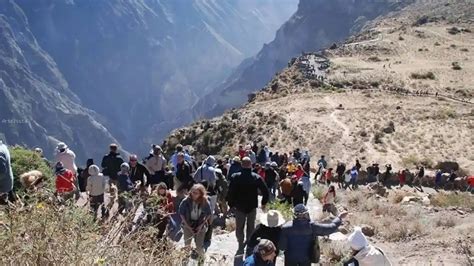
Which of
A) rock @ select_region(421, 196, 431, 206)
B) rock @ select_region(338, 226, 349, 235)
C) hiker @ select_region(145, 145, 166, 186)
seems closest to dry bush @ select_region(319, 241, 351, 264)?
rock @ select_region(338, 226, 349, 235)

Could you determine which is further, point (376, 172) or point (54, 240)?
point (376, 172)

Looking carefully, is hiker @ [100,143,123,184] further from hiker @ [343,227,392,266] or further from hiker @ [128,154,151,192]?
hiker @ [343,227,392,266]

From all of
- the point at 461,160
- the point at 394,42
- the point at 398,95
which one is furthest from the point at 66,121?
the point at 461,160

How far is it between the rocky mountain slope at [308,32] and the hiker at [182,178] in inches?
5378

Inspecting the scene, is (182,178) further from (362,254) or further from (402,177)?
(402,177)

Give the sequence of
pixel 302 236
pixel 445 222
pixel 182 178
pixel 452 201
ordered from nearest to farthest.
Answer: pixel 302 236 → pixel 182 178 → pixel 445 222 → pixel 452 201

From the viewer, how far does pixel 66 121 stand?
194875 mm

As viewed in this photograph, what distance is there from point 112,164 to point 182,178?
179cm

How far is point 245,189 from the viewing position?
8.66m

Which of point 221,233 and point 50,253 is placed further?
point 221,233

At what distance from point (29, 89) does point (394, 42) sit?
150943mm

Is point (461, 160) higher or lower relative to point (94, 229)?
higher

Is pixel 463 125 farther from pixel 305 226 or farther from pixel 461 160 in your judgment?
pixel 305 226

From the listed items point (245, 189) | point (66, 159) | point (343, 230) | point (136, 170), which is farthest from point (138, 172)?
point (343, 230)
